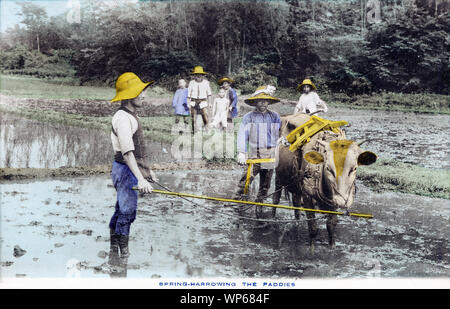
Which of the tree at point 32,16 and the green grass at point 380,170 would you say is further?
the green grass at point 380,170

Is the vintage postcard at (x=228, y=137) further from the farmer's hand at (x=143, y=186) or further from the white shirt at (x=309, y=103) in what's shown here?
the farmer's hand at (x=143, y=186)

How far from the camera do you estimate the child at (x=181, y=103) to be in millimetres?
7434

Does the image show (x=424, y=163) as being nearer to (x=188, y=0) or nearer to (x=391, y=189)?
(x=391, y=189)

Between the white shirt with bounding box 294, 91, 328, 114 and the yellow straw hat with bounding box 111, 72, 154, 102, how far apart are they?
93.9 inches

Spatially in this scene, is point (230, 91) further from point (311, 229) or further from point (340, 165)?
point (340, 165)

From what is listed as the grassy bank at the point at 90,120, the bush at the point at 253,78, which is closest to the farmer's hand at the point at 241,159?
the bush at the point at 253,78

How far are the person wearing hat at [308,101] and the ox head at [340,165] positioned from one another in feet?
5.32

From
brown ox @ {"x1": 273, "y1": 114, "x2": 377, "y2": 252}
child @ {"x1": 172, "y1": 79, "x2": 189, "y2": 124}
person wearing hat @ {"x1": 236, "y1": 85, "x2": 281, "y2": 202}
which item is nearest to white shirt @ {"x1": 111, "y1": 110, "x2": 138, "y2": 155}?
person wearing hat @ {"x1": 236, "y1": 85, "x2": 281, "y2": 202}

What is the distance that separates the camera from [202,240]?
5160 millimetres

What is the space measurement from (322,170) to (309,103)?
175 cm

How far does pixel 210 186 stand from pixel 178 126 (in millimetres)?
1849

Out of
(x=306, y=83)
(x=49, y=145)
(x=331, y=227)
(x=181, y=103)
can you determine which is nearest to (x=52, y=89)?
(x=49, y=145)

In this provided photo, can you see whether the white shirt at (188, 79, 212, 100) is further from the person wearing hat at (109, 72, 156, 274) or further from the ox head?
the ox head

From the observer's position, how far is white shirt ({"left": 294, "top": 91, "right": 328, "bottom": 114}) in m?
6.13
